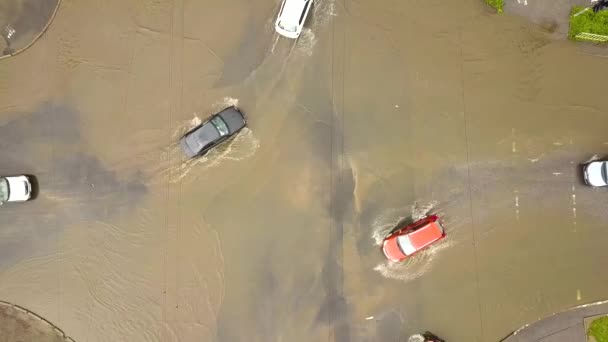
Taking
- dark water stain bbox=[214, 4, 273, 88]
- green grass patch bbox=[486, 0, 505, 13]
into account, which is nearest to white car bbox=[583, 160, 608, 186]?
green grass patch bbox=[486, 0, 505, 13]

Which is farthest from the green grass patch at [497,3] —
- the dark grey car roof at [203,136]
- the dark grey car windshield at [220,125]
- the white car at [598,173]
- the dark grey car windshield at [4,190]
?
the dark grey car windshield at [4,190]

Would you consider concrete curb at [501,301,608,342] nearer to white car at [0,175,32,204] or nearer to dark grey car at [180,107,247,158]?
dark grey car at [180,107,247,158]

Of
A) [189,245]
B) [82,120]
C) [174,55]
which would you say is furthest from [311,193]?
[82,120]

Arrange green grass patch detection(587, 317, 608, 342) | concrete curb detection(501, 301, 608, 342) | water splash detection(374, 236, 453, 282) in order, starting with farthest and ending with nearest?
water splash detection(374, 236, 453, 282)
concrete curb detection(501, 301, 608, 342)
green grass patch detection(587, 317, 608, 342)

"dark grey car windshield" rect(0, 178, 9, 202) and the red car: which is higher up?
"dark grey car windshield" rect(0, 178, 9, 202)

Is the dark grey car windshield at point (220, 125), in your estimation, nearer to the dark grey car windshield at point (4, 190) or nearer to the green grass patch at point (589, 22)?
the dark grey car windshield at point (4, 190)

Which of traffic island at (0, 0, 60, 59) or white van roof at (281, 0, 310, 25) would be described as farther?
traffic island at (0, 0, 60, 59)

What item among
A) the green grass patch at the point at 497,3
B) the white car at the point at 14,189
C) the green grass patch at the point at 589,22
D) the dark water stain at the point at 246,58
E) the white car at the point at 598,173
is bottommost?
the white car at the point at 598,173
